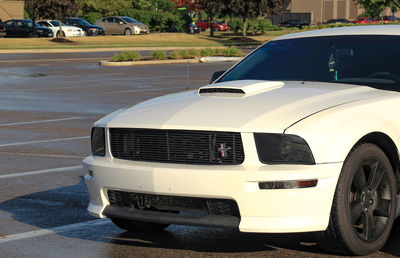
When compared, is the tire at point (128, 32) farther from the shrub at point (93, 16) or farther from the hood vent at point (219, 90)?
the hood vent at point (219, 90)

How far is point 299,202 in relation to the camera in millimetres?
5449

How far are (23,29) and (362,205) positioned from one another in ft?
179

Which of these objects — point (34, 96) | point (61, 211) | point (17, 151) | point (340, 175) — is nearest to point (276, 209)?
point (340, 175)

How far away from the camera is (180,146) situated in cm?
571

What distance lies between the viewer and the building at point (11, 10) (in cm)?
8194

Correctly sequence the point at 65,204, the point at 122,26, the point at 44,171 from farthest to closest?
the point at 122,26
the point at 44,171
the point at 65,204

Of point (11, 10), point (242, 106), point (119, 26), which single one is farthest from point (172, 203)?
point (11, 10)

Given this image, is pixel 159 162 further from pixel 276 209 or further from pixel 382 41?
pixel 382 41

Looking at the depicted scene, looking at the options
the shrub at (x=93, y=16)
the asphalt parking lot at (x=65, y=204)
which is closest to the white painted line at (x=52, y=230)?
the asphalt parking lot at (x=65, y=204)

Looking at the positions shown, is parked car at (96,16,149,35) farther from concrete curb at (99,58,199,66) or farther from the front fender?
the front fender

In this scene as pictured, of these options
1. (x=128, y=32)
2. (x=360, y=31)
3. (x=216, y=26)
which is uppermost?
(x=360, y=31)

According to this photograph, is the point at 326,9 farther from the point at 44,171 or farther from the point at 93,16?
the point at 44,171

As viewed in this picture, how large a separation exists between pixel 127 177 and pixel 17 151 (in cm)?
612

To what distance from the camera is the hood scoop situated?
20.5 feet
